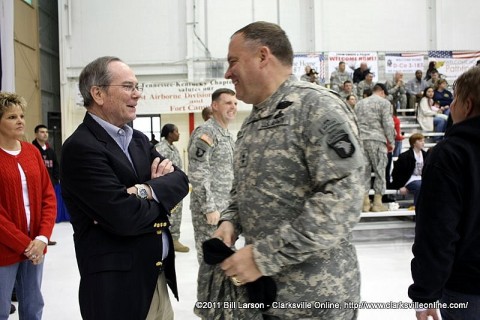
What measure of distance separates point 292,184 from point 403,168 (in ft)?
18.4

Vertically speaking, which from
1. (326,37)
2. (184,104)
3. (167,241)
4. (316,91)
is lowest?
(167,241)

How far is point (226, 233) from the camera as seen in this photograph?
1.37m

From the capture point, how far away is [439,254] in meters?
1.37

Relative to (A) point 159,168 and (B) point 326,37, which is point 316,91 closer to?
(A) point 159,168

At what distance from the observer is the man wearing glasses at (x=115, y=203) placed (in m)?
1.47

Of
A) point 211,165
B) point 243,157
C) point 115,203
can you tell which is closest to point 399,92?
point 211,165

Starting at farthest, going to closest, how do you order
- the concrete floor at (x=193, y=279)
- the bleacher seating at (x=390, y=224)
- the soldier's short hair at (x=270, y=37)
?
the bleacher seating at (x=390, y=224) < the concrete floor at (x=193, y=279) < the soldier's short hair at (x=270, y=37)

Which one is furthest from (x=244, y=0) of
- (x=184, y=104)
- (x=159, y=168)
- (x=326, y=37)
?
(x=159, y=168)

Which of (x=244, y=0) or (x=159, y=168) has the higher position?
(x=244, y=0)

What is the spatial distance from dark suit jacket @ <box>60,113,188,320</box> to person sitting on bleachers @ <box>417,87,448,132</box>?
10.5m

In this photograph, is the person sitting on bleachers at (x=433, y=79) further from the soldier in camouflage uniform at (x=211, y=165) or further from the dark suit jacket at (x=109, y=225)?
the dark suit jacket at (x=109, y=225)

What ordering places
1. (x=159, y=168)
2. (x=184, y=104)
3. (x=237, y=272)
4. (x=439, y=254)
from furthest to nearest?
1. (x=184, y=104)
2. (x=159, y=168)
3. (x=439, y=254)
4. (x=237, y=272)

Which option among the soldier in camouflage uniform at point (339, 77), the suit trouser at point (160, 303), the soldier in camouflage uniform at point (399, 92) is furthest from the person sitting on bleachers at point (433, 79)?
the suit trouser at point (160, 303)

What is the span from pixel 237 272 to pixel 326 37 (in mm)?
13593
